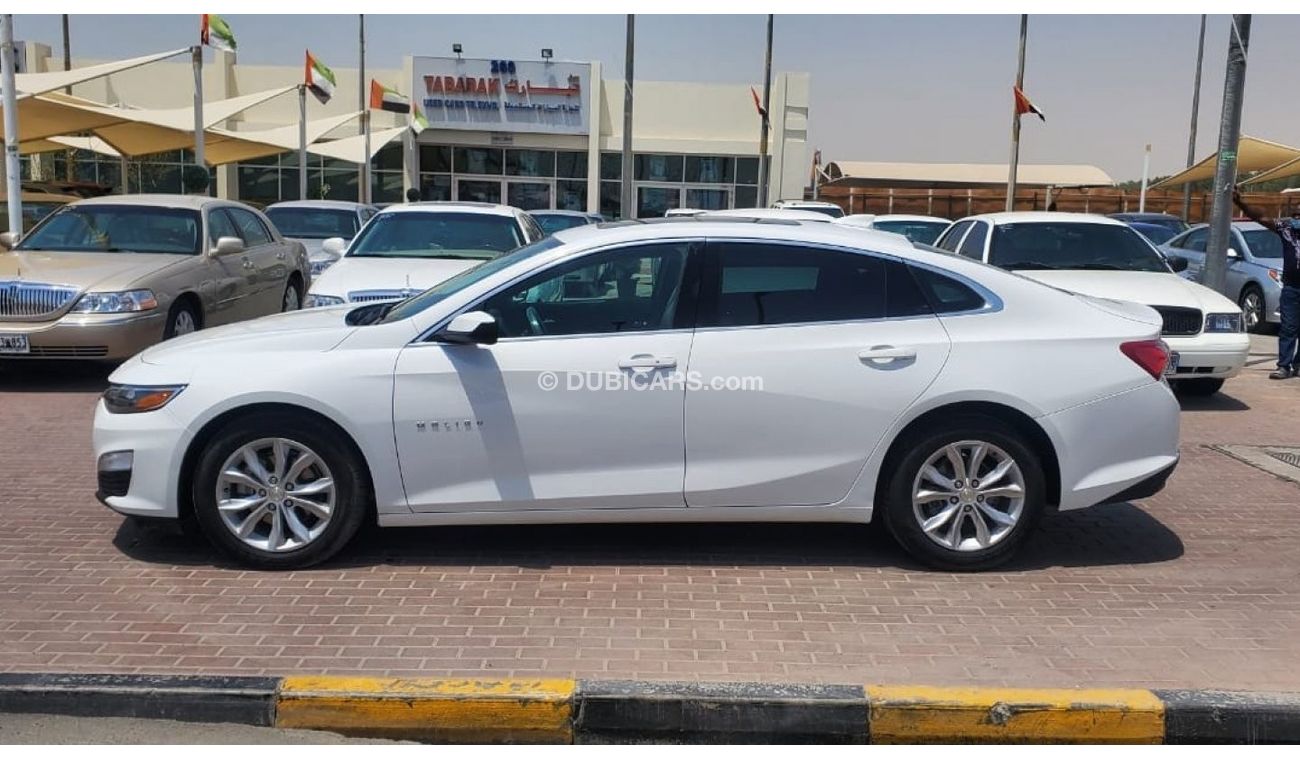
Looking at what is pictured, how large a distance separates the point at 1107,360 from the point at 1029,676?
172 centimetres

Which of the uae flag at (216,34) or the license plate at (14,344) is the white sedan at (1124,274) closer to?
the license plate at (14,344)

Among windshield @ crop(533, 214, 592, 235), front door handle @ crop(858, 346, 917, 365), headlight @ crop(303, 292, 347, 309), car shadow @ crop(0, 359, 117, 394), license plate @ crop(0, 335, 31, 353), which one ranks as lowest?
car shadow @ crop(0, 359, 117, 394)

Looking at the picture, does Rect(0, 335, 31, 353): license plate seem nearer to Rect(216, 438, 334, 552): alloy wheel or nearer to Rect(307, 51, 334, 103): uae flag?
Rect(216, 438, 334, 552): alloy wheel

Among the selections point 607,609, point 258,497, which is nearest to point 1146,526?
point 607,609

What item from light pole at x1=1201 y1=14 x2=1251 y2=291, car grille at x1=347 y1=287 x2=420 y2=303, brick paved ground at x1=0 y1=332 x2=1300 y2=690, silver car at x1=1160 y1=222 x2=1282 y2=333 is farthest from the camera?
silver car at x1=1160 y1=222 x2=1282 y2=333

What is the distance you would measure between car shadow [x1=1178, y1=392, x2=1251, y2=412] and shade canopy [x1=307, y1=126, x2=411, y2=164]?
24.2 m

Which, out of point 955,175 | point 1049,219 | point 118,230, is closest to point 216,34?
point 118,230

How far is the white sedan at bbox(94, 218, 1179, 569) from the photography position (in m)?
4.95

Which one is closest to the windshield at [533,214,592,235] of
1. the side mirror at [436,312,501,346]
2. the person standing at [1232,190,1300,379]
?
the person standing at [1232,190,1300,379]

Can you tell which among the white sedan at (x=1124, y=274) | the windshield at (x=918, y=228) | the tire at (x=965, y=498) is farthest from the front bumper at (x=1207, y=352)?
the windshield at (x=918, y=228)

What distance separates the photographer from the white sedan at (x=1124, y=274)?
9281 mm

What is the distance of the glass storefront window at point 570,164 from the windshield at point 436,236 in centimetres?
2563

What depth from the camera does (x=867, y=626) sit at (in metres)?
4.58

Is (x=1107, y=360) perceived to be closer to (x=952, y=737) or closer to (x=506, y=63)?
(x=952, y=737)
